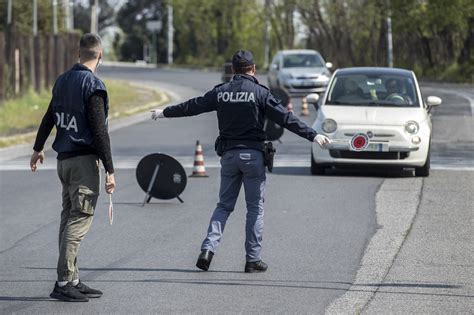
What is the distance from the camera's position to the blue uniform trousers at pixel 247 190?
382 inches

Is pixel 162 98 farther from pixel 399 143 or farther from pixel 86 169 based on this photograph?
pixel 86 169

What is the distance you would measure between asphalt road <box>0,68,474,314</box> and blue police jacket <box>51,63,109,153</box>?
1.09m

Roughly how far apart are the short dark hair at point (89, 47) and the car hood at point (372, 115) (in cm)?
868

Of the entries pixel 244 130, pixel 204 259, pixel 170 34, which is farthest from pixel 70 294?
pixel 170 34

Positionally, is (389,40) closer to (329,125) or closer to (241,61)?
(329,125)

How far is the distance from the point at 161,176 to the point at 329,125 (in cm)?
351

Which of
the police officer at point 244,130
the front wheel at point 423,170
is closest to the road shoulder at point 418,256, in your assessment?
the police officer at point 244,130

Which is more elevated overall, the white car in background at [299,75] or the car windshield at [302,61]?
the car windshield at [302,61]

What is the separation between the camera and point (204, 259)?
9688mm

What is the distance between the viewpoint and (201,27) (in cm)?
9200

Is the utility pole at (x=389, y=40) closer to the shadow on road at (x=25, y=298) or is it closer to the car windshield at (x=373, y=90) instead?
the car windshield at (x=373, y=90)

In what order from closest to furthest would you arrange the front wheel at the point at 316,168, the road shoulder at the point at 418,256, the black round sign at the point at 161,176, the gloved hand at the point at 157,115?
the road shoulder at the point at 418,256
the gloved hand at the point at 157,115
the black round sign at the point at 161,176
the front wheel at the point at 316,168

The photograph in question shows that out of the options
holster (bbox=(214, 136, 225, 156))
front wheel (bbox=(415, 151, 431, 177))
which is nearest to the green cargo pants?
holster (bbox=(214, 136, 225, 156))

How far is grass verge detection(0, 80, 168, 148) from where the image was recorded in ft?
84.2
